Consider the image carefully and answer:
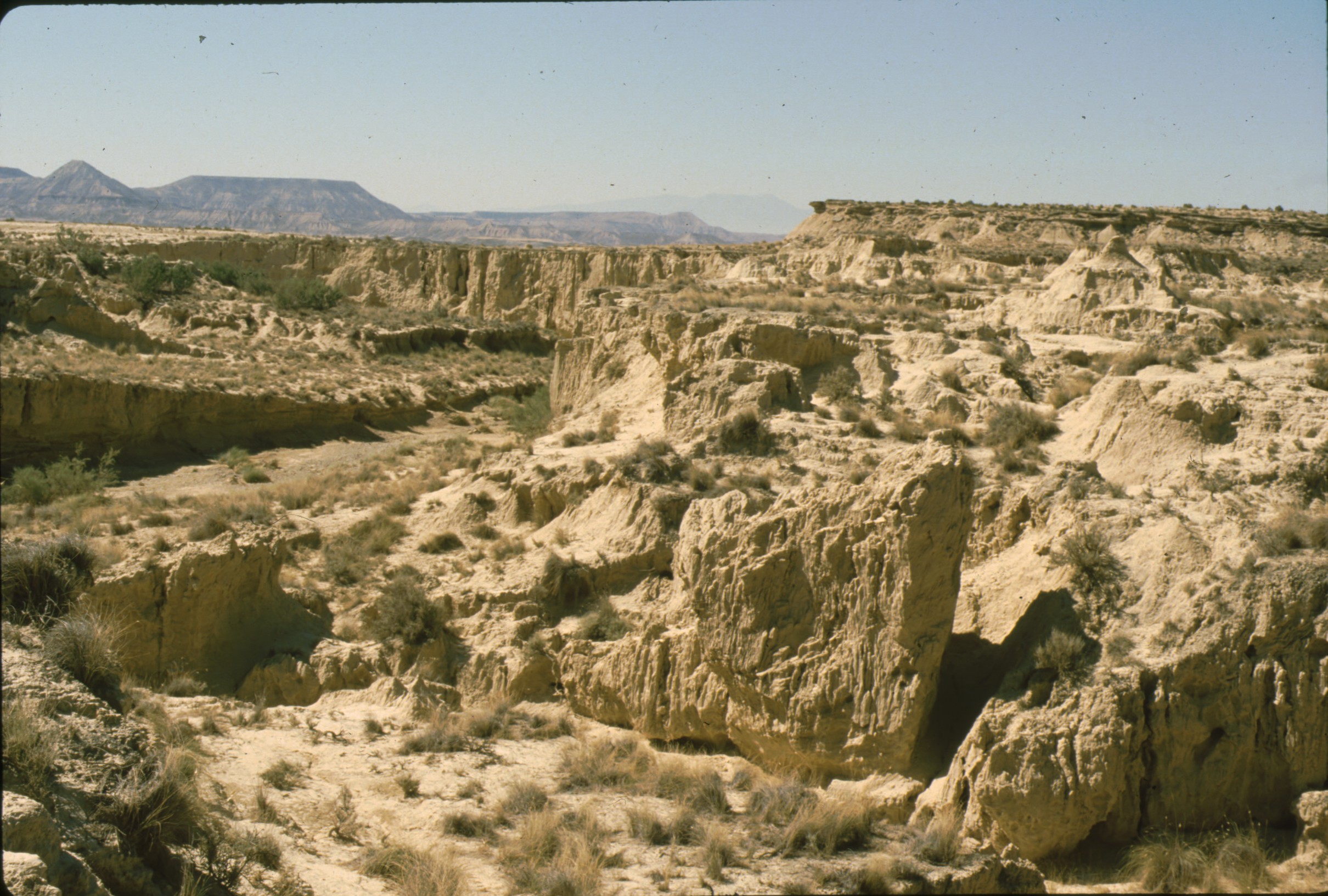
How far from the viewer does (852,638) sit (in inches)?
343

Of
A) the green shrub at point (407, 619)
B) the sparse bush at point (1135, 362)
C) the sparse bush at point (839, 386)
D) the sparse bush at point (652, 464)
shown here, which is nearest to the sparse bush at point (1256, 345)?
the sparse bush at point (1135, 362)

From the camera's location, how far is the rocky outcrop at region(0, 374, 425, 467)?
24.5 m

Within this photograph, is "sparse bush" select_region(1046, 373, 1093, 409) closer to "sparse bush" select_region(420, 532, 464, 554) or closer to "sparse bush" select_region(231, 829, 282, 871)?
"sparse bush" select_region(420, 532, 464, 554)

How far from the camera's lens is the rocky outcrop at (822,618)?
837cm

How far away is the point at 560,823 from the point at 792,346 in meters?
11.0

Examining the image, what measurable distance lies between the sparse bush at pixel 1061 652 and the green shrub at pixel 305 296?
38760 mm

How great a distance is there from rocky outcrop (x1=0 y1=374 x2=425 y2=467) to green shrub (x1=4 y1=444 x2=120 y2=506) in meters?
1.21

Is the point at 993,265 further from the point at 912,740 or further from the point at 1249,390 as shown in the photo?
the point at 912,740

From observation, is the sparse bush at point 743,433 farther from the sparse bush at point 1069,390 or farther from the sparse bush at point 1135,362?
the sparse bush at point 1135,362

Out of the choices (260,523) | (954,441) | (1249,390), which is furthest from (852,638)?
(260,523)

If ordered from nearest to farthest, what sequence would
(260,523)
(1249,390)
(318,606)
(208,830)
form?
(208,830) → (1249,390) → (318,606) → (260,523)

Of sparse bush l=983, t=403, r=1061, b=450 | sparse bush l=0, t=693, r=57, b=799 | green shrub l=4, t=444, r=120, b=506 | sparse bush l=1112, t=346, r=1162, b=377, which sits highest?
sparse bush l=1112, t=346, r=1162, b=377

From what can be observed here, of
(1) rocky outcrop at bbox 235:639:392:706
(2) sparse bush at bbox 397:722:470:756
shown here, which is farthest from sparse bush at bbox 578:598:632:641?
(1) rocky outcrop at bbox 235:639:392:706

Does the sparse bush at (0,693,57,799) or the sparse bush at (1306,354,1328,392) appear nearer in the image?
the sparse bush at (0,693,57,799)
